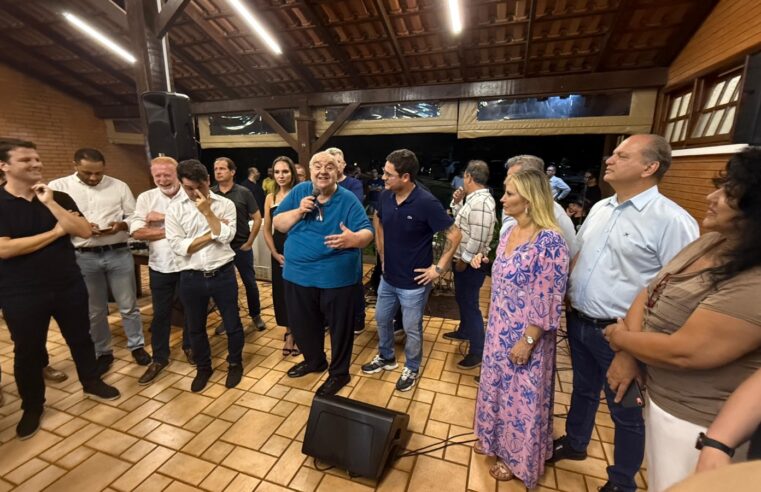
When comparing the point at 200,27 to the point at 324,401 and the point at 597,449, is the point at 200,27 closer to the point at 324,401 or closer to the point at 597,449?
the point at 324,401

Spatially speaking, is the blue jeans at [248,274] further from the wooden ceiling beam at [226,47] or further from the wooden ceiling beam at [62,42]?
the wooden ceiling beam at [62,42]

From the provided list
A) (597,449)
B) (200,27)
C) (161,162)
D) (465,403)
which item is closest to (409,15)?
(200,27)

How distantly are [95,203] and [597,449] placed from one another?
12.4 feet

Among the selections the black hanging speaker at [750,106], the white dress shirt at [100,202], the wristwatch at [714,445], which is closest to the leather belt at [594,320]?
the wristwatch at [714,445]

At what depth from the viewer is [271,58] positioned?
19.6ft

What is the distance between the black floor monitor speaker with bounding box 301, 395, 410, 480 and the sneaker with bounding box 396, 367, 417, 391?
621 mm

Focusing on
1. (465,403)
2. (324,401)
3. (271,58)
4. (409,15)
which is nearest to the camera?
(324,401)

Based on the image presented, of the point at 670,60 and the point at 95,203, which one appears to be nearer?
the point at 95,203

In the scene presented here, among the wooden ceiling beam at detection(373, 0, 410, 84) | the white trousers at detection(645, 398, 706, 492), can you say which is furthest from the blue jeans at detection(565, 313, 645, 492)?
the wooden ceiling beam at detection(373, 0, 410, 84)

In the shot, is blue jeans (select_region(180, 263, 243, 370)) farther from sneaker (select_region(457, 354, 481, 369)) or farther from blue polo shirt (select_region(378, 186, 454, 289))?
sneaker (select_region(457, 354, 481, 369))

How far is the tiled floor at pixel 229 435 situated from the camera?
69.2 inches

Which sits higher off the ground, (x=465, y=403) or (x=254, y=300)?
(x=254, y=300)

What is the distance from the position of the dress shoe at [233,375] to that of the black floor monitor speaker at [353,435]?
3.27 ft

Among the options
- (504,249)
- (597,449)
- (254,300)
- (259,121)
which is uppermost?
(259,121)
